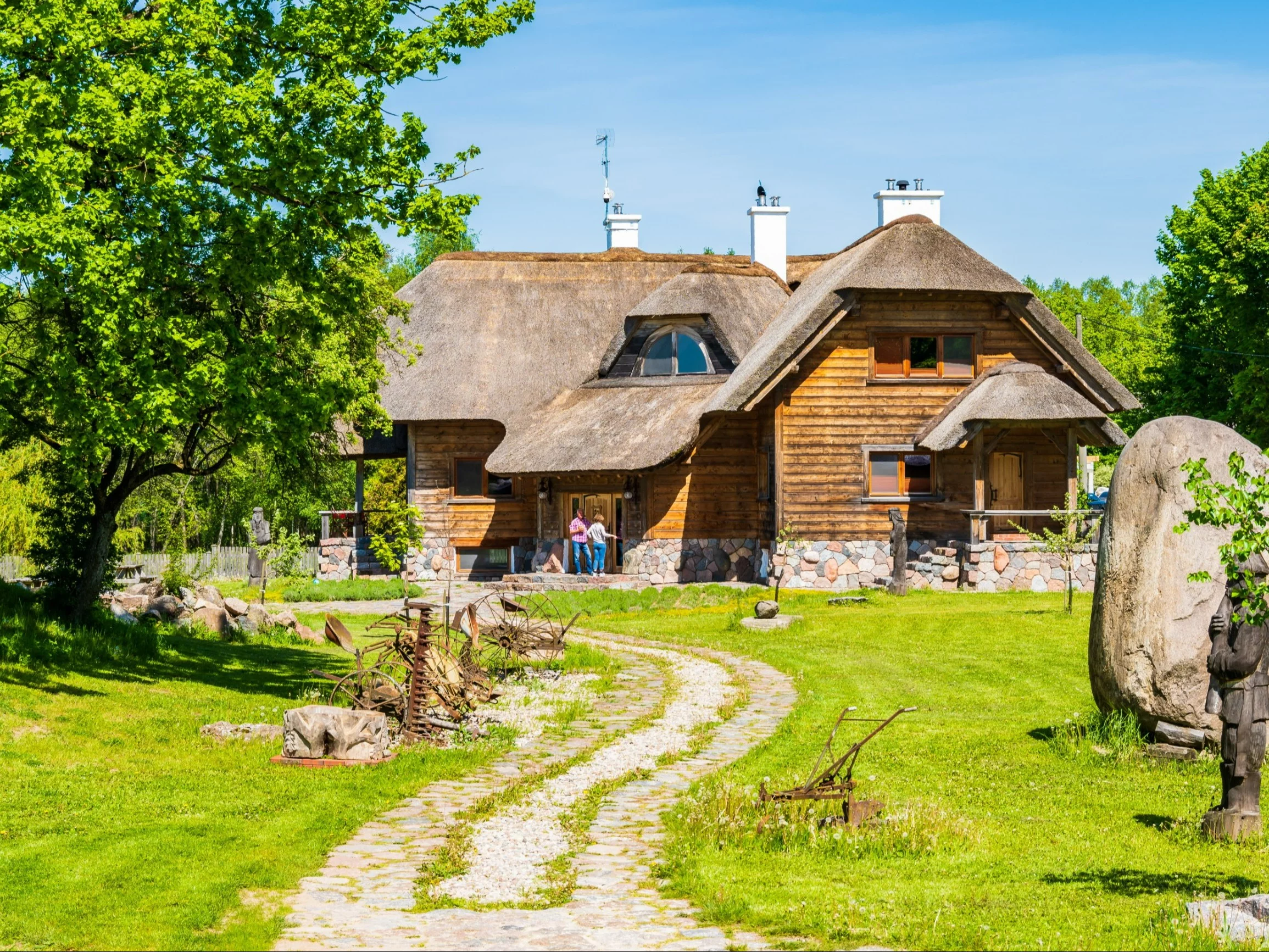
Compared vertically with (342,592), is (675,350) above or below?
above

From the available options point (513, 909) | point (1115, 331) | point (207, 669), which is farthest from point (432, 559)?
point (1115, 331)

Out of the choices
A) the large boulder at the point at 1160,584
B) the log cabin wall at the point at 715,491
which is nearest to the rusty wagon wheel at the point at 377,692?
the large boulder at the point at 1160,584

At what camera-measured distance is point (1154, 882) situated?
9.01 meters

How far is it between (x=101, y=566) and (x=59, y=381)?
441 cm

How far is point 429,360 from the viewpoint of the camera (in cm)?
3762

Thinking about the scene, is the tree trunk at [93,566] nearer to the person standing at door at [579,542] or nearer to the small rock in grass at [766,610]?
the small rock in grass at [766,610]

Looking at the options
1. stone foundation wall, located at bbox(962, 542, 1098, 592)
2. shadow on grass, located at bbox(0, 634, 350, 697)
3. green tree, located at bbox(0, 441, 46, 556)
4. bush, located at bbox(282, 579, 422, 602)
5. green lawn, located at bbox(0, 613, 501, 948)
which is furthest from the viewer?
green tree, located at bbox(0, 441, 46, 556)

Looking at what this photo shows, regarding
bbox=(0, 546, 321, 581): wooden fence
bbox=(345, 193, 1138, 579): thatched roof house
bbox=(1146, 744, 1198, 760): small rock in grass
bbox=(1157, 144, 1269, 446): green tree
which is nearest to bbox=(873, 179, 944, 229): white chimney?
bbox=(345, 193, 1138, 579): thatched roof house

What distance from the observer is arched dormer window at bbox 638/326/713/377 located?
35344 millimetres

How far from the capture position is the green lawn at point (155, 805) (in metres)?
8.34

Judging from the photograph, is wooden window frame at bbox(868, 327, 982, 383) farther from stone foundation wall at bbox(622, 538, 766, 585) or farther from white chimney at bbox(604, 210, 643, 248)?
white chimney at bbox(604, 210, 643, 248)

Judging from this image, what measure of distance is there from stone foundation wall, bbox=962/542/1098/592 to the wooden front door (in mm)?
2553

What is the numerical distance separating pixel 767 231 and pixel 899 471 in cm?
1063

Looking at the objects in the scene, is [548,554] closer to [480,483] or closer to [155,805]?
[480,483]
